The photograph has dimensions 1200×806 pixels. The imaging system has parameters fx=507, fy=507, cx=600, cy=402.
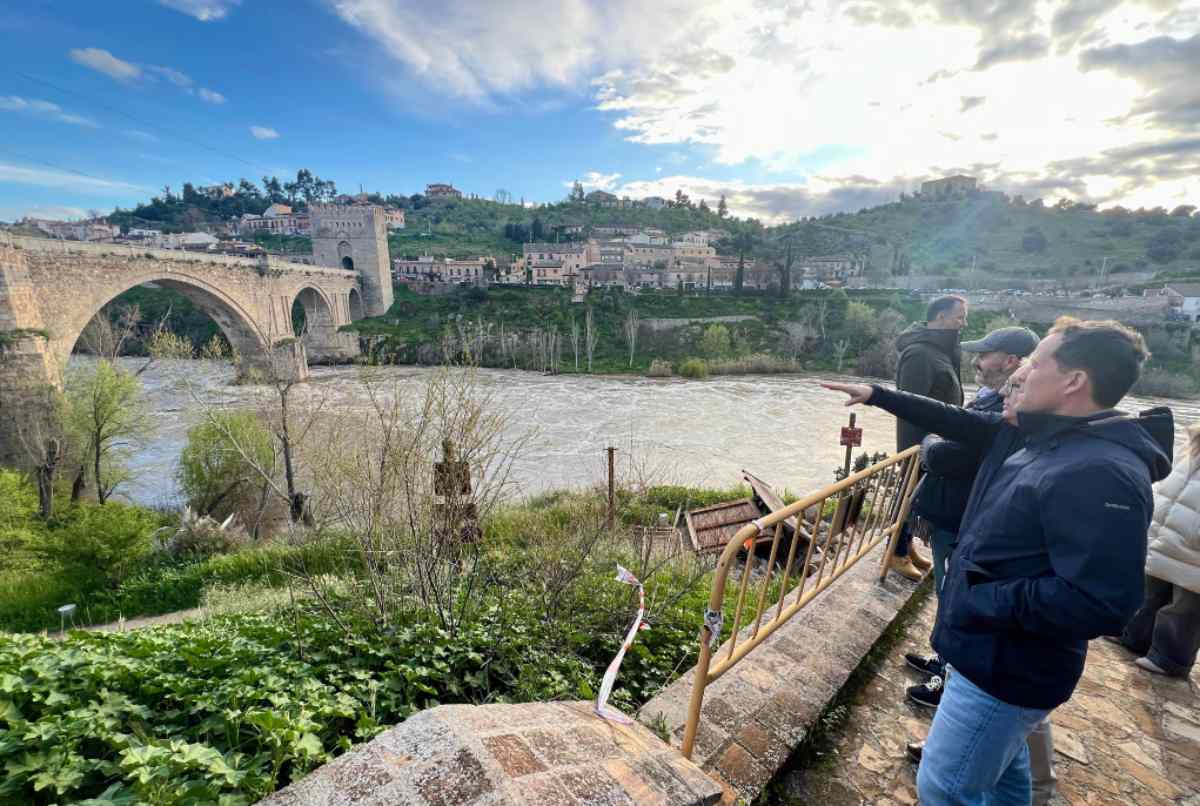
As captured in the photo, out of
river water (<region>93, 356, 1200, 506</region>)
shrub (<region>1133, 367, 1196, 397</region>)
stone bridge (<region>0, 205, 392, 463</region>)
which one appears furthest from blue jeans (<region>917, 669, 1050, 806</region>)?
shrub (<region>1133, 367, 1196, 397</region>)

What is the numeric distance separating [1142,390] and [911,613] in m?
30.0

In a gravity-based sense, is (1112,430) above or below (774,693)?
above

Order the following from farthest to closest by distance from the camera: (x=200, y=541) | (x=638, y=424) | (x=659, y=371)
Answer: (x=659, y=371)
(x=638, y=424)
(x=200, y=541)

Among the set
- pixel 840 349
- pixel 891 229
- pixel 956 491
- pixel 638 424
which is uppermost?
pixel 891 229

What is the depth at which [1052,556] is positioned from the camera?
1121 mm

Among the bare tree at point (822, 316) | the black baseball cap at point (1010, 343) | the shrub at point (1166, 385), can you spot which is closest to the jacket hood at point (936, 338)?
the black baseball cap at point (1010, 343)

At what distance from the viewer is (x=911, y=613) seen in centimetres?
293

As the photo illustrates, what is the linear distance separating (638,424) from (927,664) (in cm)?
1599

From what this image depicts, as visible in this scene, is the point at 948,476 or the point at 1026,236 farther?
the point at 1026,236

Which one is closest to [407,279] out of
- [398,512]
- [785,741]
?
[398,512]

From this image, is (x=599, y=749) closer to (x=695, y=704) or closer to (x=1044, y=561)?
(x=695, y=704)

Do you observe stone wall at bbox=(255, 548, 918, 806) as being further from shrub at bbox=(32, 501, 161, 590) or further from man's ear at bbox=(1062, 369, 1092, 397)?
shrub at bbox=(32, 501, 161, 590)

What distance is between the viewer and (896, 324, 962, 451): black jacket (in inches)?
112

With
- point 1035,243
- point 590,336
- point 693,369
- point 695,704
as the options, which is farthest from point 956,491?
point 1035,243
